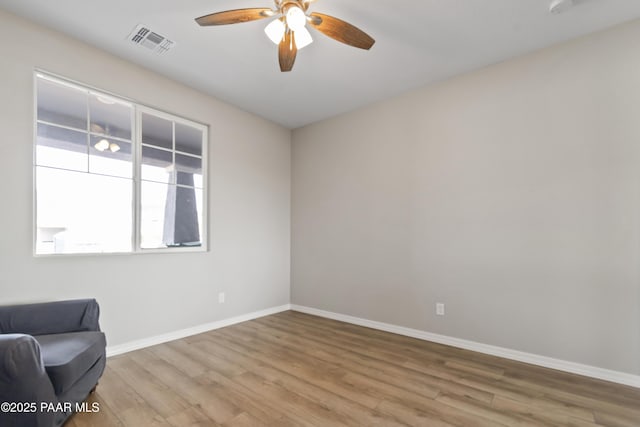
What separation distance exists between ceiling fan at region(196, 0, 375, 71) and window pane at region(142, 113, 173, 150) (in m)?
1.63

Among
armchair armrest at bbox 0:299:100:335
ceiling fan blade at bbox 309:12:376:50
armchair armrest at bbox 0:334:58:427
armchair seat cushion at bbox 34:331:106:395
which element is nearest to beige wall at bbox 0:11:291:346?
armchair armrest at bbox 0:299:100:335

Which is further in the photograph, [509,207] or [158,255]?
[158,255]

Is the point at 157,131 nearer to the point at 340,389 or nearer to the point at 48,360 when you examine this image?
the point at 48,360

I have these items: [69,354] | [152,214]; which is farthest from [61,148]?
[69,354]

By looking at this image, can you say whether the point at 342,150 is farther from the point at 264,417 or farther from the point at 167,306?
the point at 264,417

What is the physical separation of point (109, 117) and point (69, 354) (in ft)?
7.21

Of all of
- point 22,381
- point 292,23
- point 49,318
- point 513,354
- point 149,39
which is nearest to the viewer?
point 22,381

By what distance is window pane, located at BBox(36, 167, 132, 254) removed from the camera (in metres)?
2.52

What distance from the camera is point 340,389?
219 cm

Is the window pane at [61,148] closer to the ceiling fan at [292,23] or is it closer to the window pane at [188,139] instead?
the window pane at [188,139]

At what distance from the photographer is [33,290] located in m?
2.38

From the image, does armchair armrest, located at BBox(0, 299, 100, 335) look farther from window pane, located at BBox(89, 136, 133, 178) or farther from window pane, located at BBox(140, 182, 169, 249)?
window pane, located at BBox(89, 136, 133, 178)

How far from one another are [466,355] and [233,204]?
3.13 m

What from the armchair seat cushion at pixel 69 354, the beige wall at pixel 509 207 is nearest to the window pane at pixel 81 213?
the armchair seat cushion at pixel 69 354
